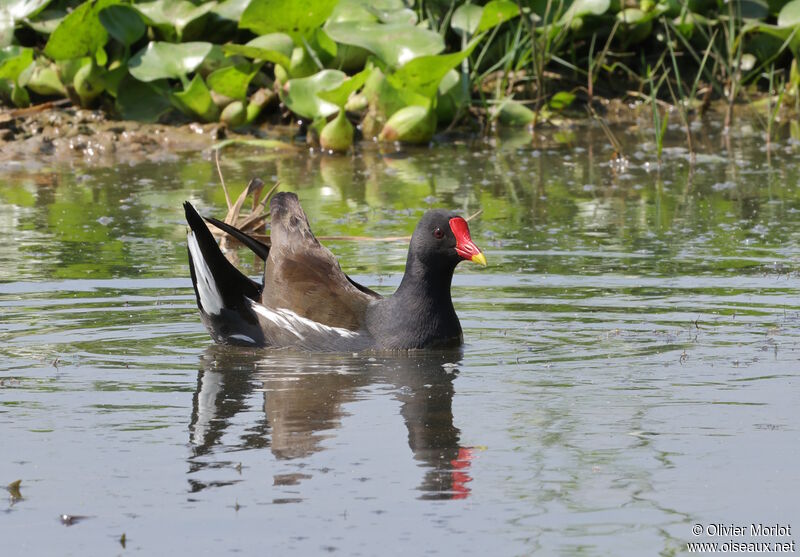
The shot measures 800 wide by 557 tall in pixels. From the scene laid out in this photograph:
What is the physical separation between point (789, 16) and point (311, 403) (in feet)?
Answer: 30.5

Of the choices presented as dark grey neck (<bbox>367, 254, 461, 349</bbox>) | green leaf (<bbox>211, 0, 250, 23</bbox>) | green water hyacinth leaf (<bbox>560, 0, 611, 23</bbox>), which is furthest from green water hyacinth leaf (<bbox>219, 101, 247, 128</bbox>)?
dark grey neck (<bbox>367, 254, 461, 349</bbox>)

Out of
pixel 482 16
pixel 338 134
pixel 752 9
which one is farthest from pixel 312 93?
pixel 752 9

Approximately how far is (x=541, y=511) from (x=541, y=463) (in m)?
0.45

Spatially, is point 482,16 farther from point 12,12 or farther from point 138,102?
point 12,12

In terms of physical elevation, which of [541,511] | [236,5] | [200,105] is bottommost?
[541,511]

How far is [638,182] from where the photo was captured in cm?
1086

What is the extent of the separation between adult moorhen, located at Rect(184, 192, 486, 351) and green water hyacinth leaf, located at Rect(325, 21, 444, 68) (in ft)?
16.6

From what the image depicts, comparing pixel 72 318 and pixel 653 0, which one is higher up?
pixel 653 0

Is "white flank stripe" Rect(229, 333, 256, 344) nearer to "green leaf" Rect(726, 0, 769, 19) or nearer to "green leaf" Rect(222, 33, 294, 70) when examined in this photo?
"green leaf" Rect(222, 33, 294, 70)

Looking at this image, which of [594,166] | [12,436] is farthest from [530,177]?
[12,436]

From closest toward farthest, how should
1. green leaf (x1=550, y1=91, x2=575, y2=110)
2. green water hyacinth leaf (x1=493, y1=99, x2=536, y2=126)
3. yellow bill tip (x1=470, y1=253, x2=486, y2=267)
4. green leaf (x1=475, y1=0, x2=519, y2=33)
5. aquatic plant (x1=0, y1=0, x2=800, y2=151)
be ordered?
yellow bill tip (x1=470, y1=253, x2=486, y2=267) → aquatic plant (x1=0, y1=0, x2=800, y2=151) → green leaf (x1=475, y1=0, x2=519, y2=33) → green water hyacinth leaf (x1=493, y1=99, x2=536, y2=126) → green leaf (x1=550, y1=91, x2=575, y2=110)

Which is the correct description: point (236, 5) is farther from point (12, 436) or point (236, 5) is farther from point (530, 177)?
point (12, 436)

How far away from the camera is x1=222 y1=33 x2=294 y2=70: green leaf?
11.9 metres

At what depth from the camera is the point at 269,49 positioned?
1198 centimetres
